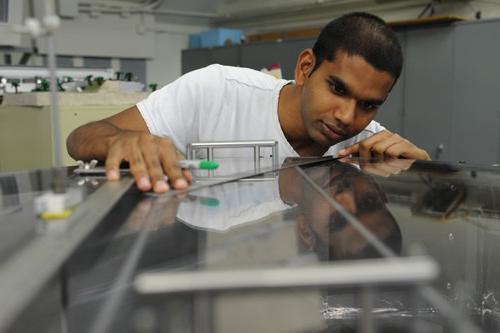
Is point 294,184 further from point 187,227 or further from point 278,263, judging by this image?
point 278,263

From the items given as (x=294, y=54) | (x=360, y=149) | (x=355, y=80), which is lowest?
(x=360, y=149)

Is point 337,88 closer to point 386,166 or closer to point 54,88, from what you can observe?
point 386,166

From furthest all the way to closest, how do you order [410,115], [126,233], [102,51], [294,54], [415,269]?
[102,51], [294,54], [410,115], [126,233], [415,269]

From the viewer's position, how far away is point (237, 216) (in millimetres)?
592

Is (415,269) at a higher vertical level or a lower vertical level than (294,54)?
lower

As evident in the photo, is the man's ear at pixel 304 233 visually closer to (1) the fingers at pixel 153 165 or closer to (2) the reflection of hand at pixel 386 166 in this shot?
(1) the fingers at pixel 153 165

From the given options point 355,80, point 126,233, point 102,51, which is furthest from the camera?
point 102,51

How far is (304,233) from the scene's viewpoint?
20.9 inches

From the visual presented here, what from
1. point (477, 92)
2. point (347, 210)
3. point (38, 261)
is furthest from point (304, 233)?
point (477, 92)

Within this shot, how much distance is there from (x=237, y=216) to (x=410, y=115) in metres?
2.33

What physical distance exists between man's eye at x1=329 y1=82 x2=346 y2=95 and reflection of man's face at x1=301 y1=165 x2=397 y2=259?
35cm

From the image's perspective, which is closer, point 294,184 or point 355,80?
point 294,184

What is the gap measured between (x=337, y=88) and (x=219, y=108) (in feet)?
1.08

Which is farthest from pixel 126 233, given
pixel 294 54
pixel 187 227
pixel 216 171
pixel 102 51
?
pixel 102 51
